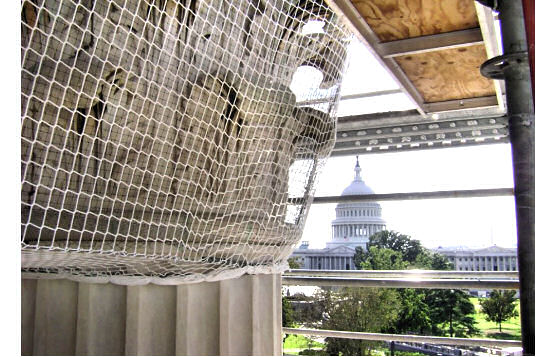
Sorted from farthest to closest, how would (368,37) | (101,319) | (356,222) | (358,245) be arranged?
(356,222) < (358,245) < (368,37) < (101,319)

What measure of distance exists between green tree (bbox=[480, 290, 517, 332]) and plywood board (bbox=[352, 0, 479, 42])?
24.4 meters

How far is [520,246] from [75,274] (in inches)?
66.2

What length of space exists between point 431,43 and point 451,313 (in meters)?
26.7

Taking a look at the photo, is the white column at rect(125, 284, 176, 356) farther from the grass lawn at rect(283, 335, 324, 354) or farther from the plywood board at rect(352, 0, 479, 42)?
the grass lawn at rect(283, 335, 324, 354)

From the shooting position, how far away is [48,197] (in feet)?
5.32

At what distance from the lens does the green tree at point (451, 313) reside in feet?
86.0

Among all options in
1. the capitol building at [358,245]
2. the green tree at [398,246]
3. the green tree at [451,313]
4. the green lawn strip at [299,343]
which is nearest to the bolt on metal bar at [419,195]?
the capitol building at [358,245]

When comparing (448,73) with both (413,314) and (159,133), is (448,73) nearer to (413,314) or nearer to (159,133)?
(159,133)

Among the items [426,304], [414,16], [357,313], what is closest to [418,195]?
[414,16]

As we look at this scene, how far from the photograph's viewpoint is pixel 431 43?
2277mm

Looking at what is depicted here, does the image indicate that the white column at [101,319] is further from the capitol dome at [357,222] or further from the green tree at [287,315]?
the capitol dome at [357,222]

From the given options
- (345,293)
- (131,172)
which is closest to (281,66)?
(131,172)

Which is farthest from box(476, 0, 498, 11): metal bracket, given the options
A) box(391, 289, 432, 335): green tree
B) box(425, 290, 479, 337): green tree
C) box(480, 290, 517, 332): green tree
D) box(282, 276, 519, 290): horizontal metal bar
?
box(425, 290, 479, 337): green tree

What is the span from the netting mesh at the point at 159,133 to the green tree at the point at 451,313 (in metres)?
26.1
